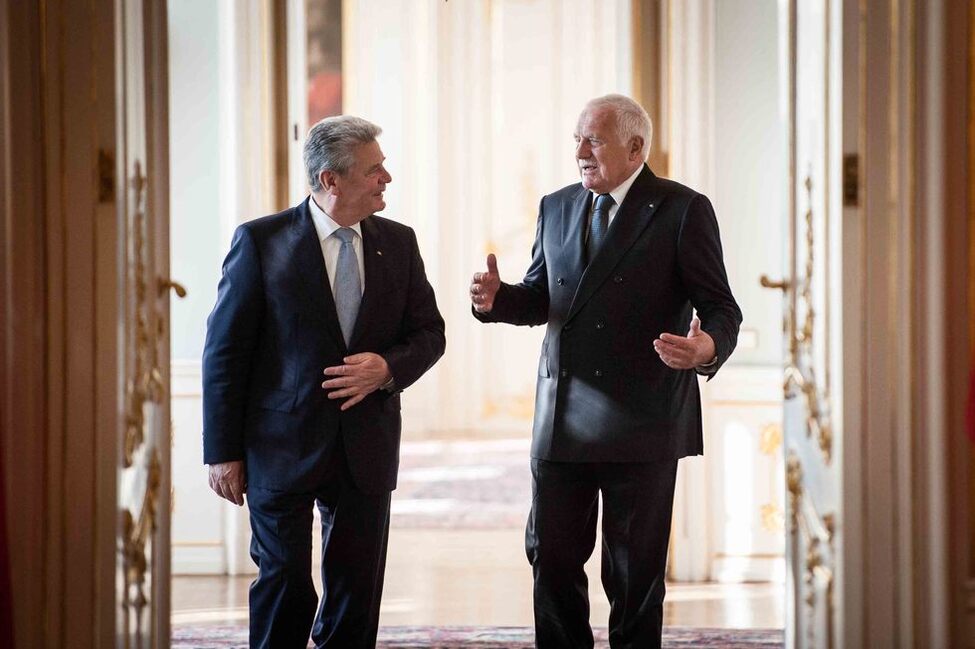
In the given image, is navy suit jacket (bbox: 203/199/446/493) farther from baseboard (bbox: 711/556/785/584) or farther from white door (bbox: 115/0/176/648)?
baseboard (bbox: 711/556/785/584)

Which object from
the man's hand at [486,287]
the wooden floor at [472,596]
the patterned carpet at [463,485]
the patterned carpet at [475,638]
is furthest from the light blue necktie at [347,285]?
the patterned carpet at [463,485]

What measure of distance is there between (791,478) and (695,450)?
0.51 m

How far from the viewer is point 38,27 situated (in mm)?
2186

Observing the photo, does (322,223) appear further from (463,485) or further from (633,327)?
(463,485)

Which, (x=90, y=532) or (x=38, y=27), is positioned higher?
(x=38, y=27)

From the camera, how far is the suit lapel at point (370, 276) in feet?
9.94

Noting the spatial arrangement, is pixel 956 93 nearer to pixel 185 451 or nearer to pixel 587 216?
pixel 587 216

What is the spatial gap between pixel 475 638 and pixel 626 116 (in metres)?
1.94

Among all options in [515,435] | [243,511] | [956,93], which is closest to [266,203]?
[243,511]

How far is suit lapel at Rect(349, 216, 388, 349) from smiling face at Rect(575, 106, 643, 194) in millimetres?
542

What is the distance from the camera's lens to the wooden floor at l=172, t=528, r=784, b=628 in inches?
179

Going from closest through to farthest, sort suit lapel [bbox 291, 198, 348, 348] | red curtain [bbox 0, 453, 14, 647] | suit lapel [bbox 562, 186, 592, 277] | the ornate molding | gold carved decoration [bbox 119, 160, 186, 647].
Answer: red curtain [bbox 0, 453, 14, 647] → gold carved decoration [bbox 119, 160, 186, 647] → the ornate molding → suit lapel [bbox 291, 198, 348, 348] → suit lapel [bbox 562, 186, 592, 277]

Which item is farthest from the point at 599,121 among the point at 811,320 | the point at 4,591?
the point at 4,591

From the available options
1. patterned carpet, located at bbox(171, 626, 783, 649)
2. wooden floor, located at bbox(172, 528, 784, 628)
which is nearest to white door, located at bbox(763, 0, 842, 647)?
patterned carpet, located at bbox(171, 626, 783, 649)
